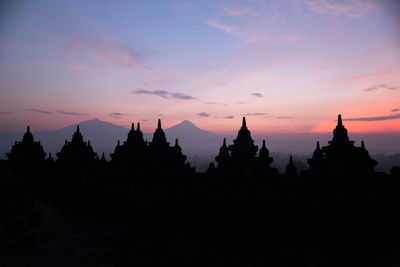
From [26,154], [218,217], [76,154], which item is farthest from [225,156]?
[26,154]

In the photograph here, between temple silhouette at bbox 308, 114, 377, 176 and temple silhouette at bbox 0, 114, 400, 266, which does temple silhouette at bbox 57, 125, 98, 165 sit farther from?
temple silhouette at bbox 308, 114, 377, 176

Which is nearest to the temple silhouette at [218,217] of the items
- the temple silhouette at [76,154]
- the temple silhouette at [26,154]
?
the temple silhouette at [76,154]

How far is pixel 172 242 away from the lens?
384 inches

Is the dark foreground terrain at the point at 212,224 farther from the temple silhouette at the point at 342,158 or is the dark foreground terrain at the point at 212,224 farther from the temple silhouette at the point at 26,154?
the temple silhouette at the point at 26,154

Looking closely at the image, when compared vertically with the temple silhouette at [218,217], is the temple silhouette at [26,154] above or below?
above

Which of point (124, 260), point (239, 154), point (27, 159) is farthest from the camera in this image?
point (27, 159)

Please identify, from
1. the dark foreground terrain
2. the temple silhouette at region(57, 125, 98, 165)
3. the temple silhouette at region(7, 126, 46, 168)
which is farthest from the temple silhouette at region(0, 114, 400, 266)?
the temple silhouette at region(7, 126, 46, 168)

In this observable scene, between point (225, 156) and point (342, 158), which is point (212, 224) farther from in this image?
point (225, 156)

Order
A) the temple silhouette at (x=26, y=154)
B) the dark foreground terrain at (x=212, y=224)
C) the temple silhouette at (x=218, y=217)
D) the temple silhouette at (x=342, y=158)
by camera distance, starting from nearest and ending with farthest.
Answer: the dark foreground terrain at (x=212, y=224)
the temple silhouette at (x=218, y=217)
the temple silhouette at (x=342, y=158)
the temple silhouette at (x=26, y=154)

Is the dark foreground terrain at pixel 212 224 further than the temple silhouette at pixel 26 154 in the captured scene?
No

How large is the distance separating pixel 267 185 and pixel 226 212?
227 cm

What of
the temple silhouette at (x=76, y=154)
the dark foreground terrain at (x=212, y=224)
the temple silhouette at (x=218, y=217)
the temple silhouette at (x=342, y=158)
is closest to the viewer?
the dark foreground terrain at (x=212, y=224)

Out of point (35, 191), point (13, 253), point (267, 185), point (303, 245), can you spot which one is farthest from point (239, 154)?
point (35, 191)

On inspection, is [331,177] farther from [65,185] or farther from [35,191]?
[35,191]
